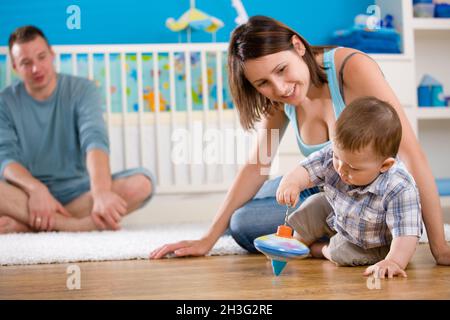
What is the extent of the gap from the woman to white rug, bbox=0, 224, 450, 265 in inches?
2.9

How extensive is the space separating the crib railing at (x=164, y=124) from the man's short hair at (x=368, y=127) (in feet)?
4.42

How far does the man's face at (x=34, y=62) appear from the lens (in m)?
1.95

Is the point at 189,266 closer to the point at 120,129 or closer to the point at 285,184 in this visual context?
the point at 285,184

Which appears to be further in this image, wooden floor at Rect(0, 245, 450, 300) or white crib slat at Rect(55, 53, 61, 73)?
white crib slat at Rect(55, 53, 61, 73)

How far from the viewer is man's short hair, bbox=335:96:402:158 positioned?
86cm

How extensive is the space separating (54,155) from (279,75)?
1.19 meters

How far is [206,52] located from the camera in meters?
2.28

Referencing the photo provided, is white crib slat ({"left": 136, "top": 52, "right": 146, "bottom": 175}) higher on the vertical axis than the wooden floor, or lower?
higher

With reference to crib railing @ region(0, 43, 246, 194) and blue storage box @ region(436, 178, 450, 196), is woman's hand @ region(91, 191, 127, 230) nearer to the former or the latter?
crib railing @ region(0, 43, 246, 194)

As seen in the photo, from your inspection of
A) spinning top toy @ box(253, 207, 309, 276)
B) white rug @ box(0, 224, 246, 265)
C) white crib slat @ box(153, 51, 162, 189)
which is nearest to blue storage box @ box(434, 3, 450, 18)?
white crib slat @ box(153, 51, 162, 189)

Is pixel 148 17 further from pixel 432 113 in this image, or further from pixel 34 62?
pixel 432 113

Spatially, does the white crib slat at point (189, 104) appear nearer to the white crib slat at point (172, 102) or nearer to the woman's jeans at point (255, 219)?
the white crib slat at point (172, 102)

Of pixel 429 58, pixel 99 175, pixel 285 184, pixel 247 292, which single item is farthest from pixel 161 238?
pixel 429 58
